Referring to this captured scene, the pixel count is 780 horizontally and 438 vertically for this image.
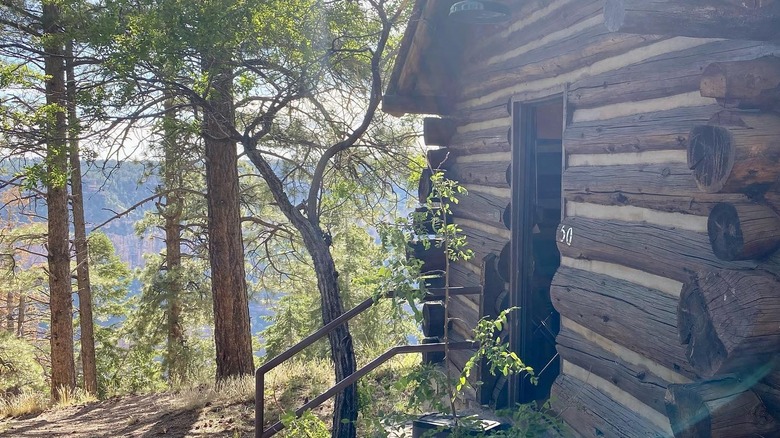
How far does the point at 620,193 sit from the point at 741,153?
5.33 ft

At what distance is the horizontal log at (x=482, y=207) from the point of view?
6.36 meters

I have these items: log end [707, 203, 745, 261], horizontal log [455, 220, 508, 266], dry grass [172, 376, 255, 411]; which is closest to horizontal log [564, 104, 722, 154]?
log end [707, 203, 745, 261]

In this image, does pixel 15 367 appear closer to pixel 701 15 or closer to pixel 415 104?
pixel 415 104

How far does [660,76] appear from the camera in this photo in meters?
3.85

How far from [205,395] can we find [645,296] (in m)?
7.72

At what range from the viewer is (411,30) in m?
7.45

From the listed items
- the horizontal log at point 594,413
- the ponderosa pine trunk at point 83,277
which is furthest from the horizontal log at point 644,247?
the ponderosa pine trunk at point 83,277

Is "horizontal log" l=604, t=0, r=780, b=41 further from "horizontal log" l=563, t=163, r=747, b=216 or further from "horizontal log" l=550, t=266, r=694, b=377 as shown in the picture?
"horizontal log" l=550, t=266, r=694, b=377

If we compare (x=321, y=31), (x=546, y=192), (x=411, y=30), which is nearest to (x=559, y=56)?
(x=546, y=192)

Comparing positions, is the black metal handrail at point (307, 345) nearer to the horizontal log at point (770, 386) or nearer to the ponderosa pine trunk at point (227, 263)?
the horizontal log at point (770, 386)

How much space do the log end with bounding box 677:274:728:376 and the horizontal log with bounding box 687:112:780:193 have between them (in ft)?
1.60

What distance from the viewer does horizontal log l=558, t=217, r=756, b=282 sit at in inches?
135

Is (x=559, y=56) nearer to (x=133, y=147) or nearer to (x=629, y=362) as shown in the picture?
(x=629, y=362)

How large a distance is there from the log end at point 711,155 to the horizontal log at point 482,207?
3.34 meters
